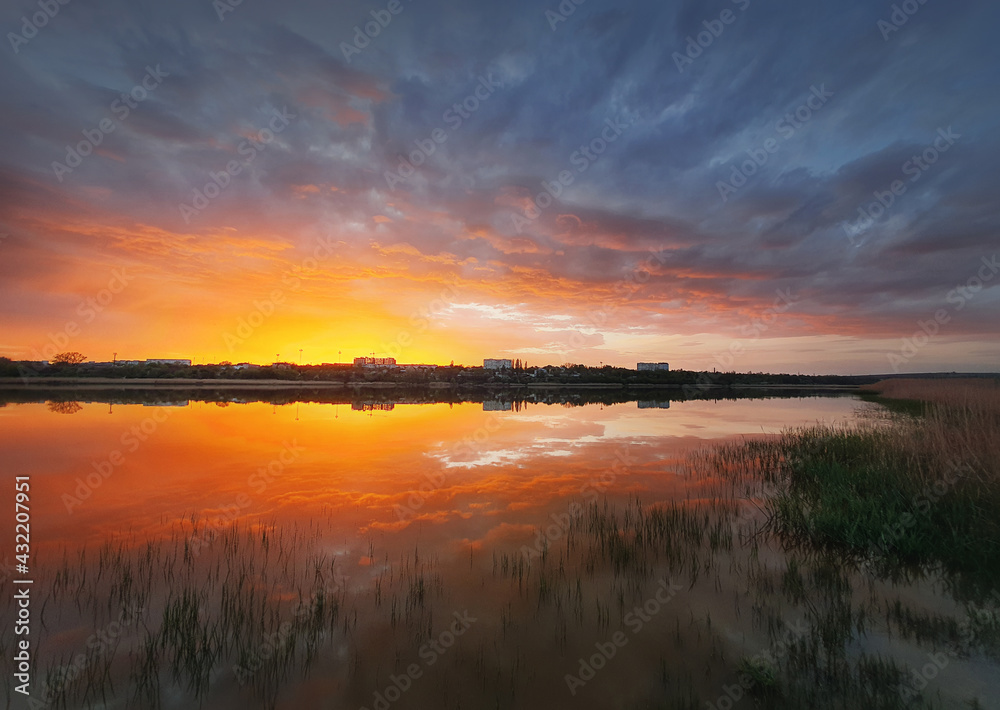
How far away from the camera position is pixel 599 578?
823 centimetres

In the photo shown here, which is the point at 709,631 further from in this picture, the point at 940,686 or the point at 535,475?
the point at 535,475

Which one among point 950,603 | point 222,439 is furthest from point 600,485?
point 222,439

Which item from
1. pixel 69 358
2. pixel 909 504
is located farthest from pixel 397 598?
pixel 69 358

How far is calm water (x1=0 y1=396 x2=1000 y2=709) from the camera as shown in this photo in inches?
206

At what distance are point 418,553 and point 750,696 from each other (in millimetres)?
6413

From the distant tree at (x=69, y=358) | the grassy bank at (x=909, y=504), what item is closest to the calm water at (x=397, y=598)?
the grassy bank at (x=909, y=504)

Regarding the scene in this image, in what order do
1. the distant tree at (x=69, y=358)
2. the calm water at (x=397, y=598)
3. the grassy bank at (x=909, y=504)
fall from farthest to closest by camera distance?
the distant tree at (x=69, y=358), the grassy bank at (x=909, y=504), the calm water at (x=397, y=598)

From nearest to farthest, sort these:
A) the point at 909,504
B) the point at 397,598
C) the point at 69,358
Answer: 1. the point at 397,598
2. the point at 909,504
3. the point at 69,358

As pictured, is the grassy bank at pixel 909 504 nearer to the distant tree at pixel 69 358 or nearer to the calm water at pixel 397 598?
the calm water at pixel 397 598

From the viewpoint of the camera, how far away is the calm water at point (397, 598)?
17.2 ft

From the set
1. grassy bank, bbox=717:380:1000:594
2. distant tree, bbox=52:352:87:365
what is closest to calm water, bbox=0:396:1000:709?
grassy bank, bbox=717:380:1000:594

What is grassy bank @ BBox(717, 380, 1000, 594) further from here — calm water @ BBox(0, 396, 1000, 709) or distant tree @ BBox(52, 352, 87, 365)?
distant tree @ BBox(52, 352, 87, 365)

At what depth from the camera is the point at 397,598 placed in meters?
7.35

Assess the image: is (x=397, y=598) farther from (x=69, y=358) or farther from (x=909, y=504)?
(x=69, y=358)
